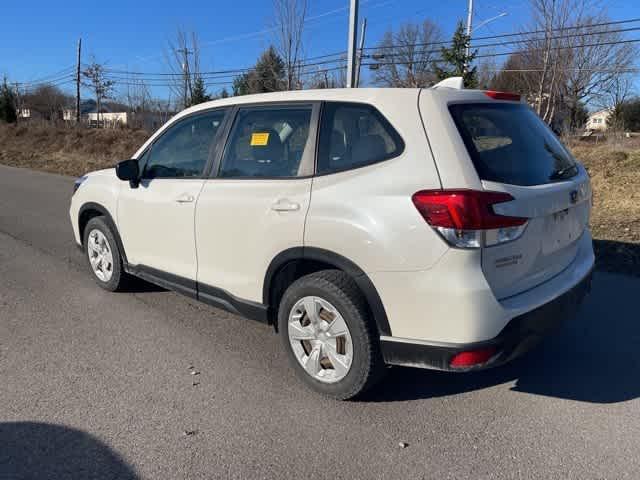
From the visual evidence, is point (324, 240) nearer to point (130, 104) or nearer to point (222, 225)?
point (222, 225)

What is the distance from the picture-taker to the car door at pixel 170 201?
13.2 feet

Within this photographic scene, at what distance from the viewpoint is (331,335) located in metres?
3.18

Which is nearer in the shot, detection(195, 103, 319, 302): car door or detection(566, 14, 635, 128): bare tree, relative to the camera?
detection(195, 103, 319, 302): car door

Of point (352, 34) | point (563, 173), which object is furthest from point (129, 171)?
point (352, 34)

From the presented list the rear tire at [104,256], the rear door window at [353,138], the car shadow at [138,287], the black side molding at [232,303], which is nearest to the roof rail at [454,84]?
the rear door window at [353,138]

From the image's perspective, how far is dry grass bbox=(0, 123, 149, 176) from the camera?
2197cm

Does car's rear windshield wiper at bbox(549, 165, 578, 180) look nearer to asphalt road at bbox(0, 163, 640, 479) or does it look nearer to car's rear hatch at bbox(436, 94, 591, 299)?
car's rear hatch at bbox(436, 94, 591, 299)

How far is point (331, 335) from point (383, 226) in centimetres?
78

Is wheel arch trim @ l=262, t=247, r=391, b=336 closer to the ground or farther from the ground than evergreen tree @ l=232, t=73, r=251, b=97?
closer to the ground

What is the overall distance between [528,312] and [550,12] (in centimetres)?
1956

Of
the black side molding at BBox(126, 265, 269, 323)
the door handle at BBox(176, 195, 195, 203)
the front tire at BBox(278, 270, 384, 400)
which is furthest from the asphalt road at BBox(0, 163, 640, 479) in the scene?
the door handle at BBox(176, 195, 195, 203)

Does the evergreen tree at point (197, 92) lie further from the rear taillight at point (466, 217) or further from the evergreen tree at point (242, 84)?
the rear taillight at point (466, 217)

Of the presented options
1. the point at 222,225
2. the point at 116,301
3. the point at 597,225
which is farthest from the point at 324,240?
the point at 597,225

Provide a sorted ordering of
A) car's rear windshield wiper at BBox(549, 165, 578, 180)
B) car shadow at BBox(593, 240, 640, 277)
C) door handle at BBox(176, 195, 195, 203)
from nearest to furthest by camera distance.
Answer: car's rear windshield wiper at BBox(549, 165, 578, 180) → door handle at BBox(176, 195, 195, 203) → car shadow at BBox(593, 240, 640, 277)
